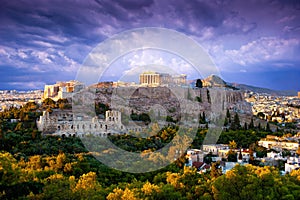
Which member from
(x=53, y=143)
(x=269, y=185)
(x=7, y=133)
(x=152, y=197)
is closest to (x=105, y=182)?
(x=152, y=197)

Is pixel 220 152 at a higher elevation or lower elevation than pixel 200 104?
lower

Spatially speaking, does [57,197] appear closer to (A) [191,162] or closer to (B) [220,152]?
(A) [191,162]

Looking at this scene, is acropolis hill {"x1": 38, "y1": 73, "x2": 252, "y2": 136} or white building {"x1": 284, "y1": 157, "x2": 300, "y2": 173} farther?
acropolis hill {"x1": 38, "y1": 73, "x2": 252, "y2": 136}

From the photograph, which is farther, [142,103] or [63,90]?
[142,103]

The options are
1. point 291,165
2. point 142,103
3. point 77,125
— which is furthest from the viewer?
point 142,103

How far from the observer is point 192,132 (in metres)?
20.0

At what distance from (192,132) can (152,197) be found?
488 inches

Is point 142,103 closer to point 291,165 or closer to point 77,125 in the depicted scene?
point 77,125

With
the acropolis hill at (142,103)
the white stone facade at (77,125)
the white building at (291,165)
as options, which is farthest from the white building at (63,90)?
the white building at (291,165)

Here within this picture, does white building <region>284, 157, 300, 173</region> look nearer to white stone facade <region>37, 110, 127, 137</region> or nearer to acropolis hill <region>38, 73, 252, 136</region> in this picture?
acropolis hill <region>38, 73, 252, 136</region>

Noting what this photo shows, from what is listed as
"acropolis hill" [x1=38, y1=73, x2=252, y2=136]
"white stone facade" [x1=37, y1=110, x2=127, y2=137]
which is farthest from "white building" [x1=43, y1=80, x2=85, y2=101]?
"white stone facade" [x1=37, y1=110, x2=127, y2=137]

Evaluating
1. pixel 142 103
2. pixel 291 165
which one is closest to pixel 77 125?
pixel 291 165

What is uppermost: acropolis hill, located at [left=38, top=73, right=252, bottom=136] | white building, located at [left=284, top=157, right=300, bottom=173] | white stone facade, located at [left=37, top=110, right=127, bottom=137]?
acropolis hill, located at [left=38, top=73, right=252, bottom=136]

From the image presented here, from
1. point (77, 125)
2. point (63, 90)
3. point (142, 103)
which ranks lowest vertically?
point (77, 125)
